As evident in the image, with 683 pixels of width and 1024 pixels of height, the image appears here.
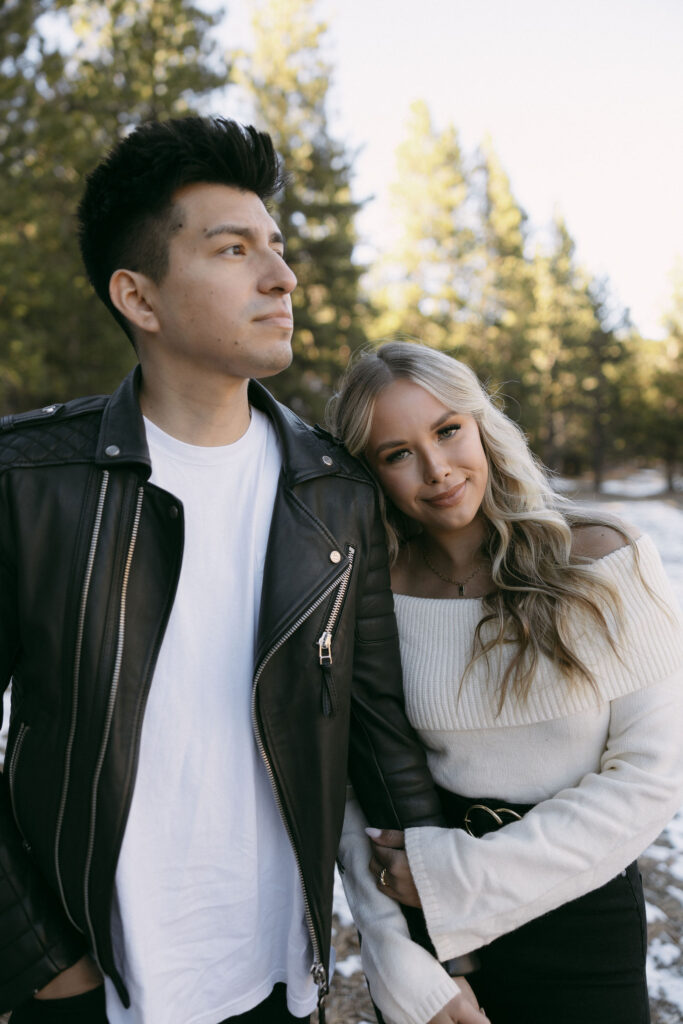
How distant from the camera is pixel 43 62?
11008 millimetres

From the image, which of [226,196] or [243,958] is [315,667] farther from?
[226,196]

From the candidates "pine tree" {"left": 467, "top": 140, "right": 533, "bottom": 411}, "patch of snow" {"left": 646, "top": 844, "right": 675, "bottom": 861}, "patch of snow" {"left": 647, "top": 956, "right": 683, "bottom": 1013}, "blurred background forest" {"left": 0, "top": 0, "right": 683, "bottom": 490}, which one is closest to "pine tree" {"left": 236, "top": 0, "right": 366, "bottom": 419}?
"blurred background forest" {"left": 0, "top": 0, "right": 683, "bottom": 490}

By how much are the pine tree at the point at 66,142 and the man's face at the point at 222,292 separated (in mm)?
9765

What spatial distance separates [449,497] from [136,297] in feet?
3.83

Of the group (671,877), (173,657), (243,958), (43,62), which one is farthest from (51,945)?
(43,62)

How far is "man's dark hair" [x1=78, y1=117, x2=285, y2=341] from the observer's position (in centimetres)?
205

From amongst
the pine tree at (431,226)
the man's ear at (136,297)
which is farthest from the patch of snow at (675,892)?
the pine tree at (431,226)

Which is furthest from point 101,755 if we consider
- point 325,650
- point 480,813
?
point 480,813

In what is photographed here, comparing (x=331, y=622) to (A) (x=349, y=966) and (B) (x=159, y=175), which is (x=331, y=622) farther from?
(A) (x=349, y=966)

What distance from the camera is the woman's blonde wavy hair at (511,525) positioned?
203cm

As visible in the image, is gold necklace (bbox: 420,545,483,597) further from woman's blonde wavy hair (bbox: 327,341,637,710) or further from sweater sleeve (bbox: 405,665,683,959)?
sweater sleeve (bbox: 405,665,683,959)

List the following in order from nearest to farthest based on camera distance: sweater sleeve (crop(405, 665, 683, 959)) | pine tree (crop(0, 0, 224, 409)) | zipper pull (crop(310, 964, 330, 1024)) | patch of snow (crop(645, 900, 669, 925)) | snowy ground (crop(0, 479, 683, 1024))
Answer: sweater sleeve (crop(405, 665, 683, 959)), zipper pull (crop(310, 964, 330, 1024)), snowy ground (crop(0, 479, 683, 1024)), patch of snow (crop(645, 900, 669, 925)), pine tree (crop(0, 0, 224, 409))

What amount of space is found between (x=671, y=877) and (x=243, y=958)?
3050 mm

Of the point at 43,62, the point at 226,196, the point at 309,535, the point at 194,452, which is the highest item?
the point at 43,62
